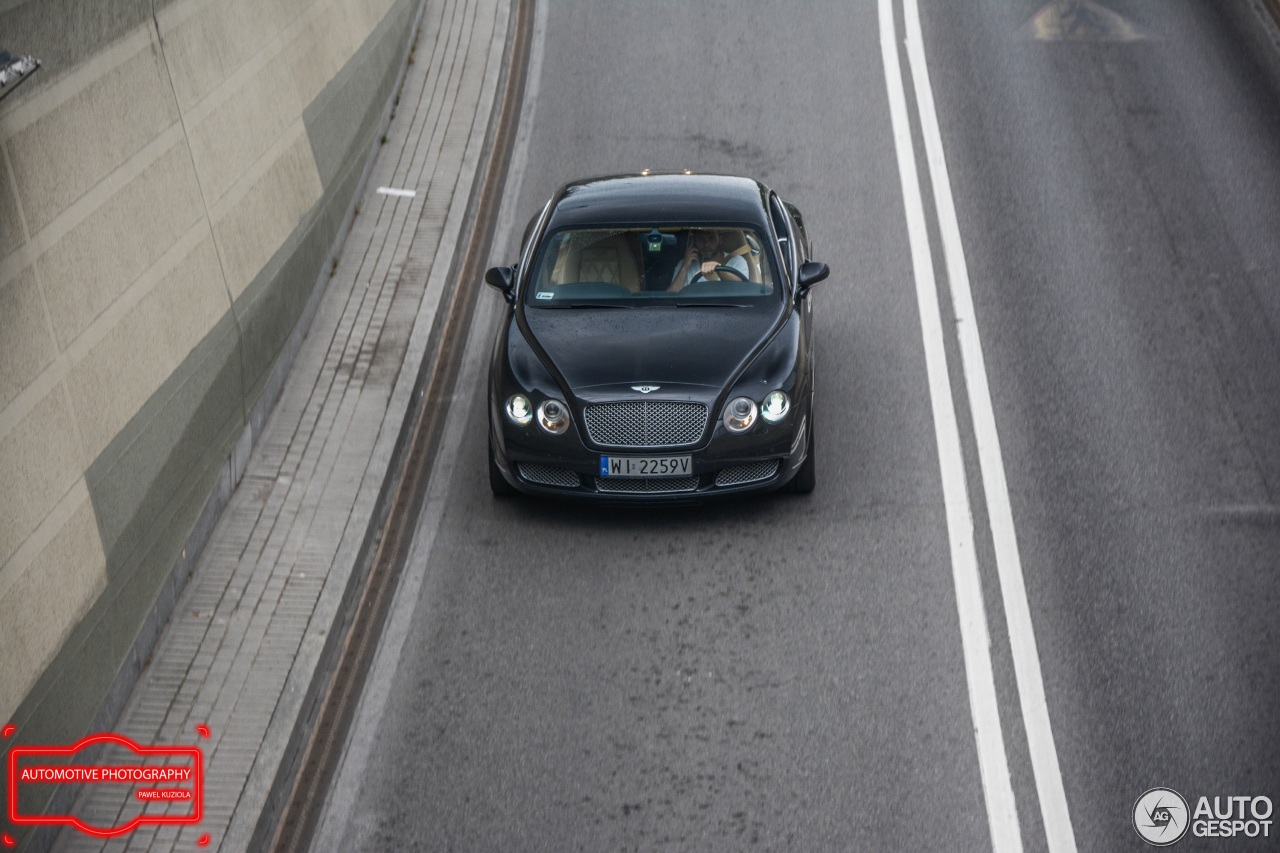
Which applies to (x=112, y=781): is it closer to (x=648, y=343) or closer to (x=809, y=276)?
(x=648, y=343)

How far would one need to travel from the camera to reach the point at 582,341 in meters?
9.62

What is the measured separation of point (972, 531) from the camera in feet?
30.2

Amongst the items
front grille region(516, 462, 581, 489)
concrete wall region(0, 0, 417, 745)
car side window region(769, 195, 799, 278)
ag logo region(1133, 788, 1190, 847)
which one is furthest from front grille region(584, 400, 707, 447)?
ag logo region(1133, 788, 1190, 847)

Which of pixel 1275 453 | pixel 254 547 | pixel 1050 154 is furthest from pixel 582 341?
pixel 1050 154

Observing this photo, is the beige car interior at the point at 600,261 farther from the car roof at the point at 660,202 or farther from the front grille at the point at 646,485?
the front grille at the point at 646,485

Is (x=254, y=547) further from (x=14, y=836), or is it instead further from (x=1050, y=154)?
(x=1050, y=154)

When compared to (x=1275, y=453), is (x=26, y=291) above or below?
above

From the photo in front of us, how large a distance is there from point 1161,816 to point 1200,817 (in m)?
0.17

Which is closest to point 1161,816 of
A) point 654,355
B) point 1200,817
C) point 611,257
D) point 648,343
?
point 1200,817

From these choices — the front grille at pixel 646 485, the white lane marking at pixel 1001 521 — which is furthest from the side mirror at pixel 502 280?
the white lane marking at pixel 1001 521

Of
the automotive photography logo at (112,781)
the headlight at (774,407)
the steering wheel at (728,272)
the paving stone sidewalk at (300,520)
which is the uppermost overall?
the steering wheel at (728,272)

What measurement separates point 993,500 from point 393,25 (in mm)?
9956

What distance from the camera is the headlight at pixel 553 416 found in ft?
30.2

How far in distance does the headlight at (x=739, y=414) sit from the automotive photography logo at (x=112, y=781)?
11.4ft
